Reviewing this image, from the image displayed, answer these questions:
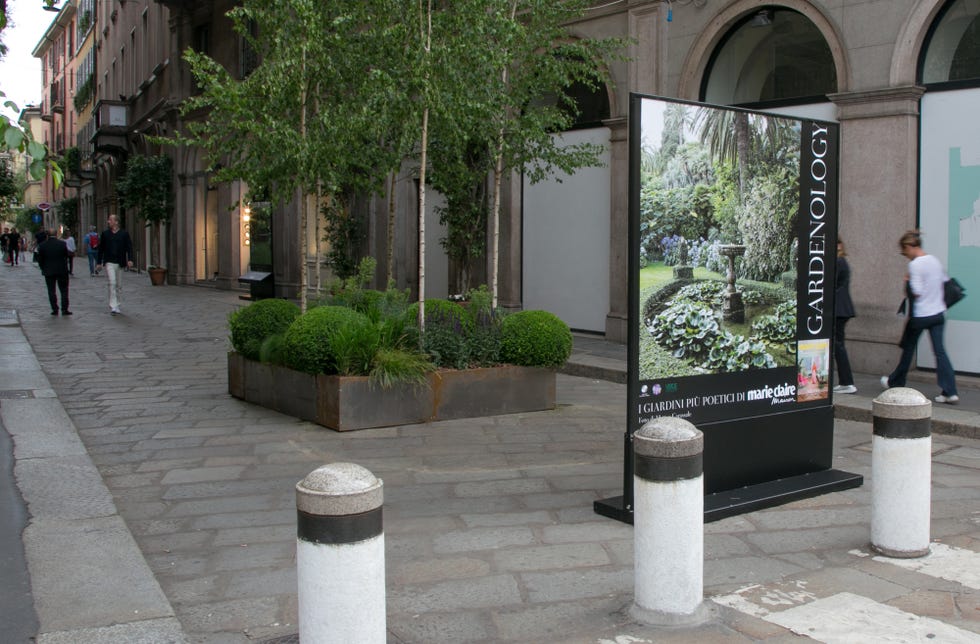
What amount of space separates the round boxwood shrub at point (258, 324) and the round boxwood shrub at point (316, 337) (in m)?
0.94

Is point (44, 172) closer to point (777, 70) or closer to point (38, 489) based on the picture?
point (38, 489)

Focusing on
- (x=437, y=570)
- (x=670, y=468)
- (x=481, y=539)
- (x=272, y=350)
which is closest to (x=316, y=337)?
(x=272, y=350)

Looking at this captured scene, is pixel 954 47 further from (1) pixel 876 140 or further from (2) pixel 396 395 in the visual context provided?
(2) pixel 396 395

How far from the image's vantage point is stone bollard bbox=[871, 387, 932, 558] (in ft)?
15.6

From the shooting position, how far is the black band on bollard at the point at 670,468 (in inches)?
153

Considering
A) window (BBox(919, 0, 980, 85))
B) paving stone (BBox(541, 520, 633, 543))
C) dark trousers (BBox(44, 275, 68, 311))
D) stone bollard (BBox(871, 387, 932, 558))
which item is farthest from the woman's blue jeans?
dark trousers (BBox(44, 275, 68, 311))

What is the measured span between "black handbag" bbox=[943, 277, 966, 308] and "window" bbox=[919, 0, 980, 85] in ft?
9.24

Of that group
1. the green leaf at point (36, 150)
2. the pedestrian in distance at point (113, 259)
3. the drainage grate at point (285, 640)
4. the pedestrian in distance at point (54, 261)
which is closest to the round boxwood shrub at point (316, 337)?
the green leaf at point (36, 150)

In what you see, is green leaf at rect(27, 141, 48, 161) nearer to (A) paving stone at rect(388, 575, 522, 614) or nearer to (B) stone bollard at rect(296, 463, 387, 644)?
(B) stone bollard at rect(296, 463, 387, 644)

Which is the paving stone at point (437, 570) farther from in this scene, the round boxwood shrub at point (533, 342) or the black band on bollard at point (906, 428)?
the round boxwood shrub at point (533, 342)

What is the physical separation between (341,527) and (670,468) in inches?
57.7

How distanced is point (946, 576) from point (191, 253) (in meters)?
29.3

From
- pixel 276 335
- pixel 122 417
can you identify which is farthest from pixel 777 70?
pixel 122 417

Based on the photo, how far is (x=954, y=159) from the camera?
10.5m
